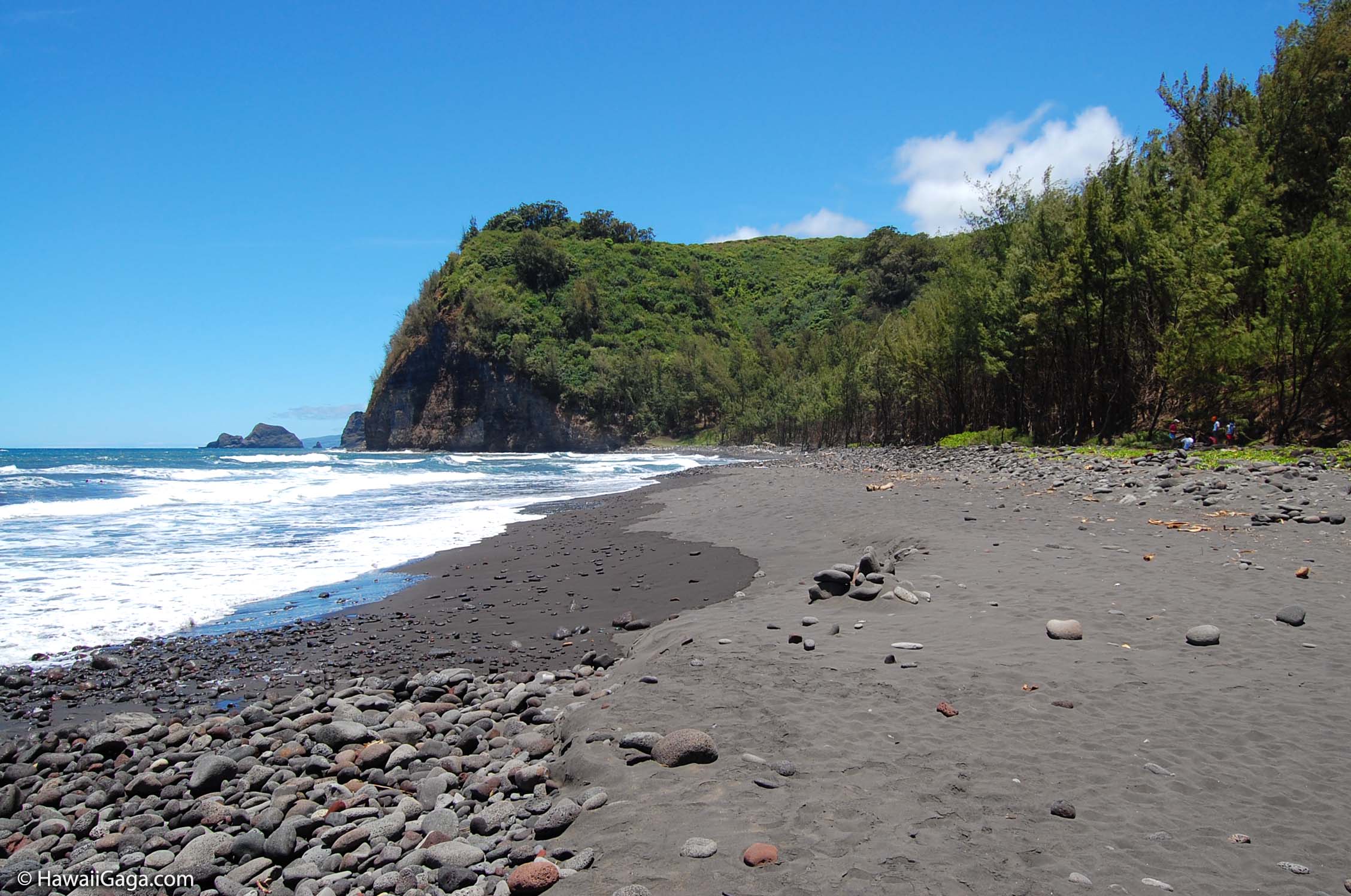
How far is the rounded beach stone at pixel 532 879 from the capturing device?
3152 mm

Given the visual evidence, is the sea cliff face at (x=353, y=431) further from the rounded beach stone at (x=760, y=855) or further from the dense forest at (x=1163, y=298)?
the rounded beach stone at (x=760, y=855)

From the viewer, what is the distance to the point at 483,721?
5.65 m

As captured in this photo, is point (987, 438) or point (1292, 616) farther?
point (987, 438)

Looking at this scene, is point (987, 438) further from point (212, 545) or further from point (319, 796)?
point (319, 796)

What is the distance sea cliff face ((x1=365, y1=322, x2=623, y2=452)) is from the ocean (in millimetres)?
65021

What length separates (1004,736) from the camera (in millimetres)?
4207

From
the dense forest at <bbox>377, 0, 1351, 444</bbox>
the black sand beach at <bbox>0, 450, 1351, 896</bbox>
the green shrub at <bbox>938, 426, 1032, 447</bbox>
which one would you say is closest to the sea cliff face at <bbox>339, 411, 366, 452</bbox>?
the dense forest at <bbox>377, 0, 1351, 444</bbox>

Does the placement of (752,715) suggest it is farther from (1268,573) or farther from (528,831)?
(1268,573)

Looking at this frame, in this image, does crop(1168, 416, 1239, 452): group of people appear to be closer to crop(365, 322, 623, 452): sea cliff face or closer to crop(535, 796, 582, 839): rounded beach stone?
crop(535, 796, 582, 839): rounded beach stone

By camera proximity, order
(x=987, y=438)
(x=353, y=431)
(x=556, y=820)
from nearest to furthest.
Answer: (x=556, y=820), (x=987, y=438), (x=353, y=431)

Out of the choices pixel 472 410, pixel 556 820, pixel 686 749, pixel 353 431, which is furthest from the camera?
pixel 353 431

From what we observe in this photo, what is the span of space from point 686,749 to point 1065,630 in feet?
12.3

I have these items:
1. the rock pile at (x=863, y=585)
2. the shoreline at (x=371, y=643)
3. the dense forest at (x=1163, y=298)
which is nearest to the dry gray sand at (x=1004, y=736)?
the rock pile at (x=863, y=585)

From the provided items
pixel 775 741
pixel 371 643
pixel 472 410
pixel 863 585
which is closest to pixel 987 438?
pixel 863 585
